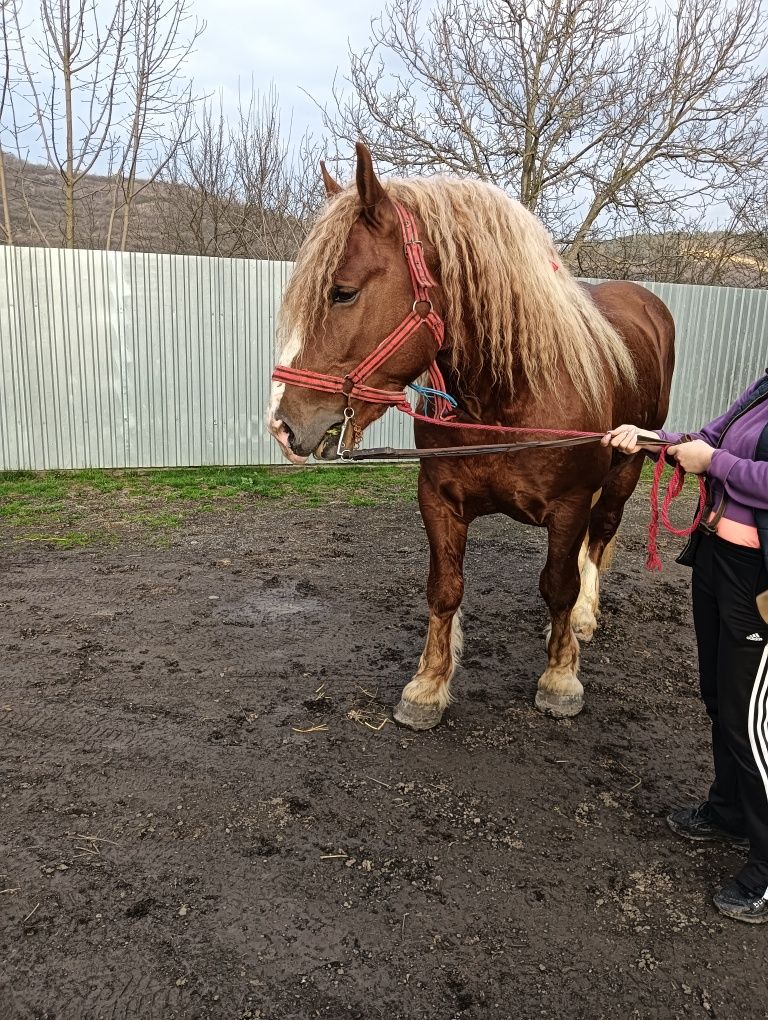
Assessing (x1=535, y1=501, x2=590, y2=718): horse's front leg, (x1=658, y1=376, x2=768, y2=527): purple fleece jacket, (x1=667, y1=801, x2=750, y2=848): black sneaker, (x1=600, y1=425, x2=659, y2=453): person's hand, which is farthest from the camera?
(x1=535, y1=501, x2=590, y2=718): horse's front leg

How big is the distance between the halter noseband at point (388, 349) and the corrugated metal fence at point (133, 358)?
6.49 meters

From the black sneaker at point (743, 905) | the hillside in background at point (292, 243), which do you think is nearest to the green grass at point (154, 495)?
the black sneaker at point (743, 905)

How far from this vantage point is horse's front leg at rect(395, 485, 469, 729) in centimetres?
299

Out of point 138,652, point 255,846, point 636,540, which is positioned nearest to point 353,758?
Result: point 255,846

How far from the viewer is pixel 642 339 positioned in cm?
389

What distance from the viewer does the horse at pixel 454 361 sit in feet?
7.32

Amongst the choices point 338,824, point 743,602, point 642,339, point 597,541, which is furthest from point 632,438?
point 597,541

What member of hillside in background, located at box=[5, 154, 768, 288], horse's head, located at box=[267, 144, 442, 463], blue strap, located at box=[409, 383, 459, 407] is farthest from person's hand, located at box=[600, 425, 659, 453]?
hillside in background, located at box=[5, 154, 768, 288]

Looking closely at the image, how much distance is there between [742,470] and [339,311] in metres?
1.31

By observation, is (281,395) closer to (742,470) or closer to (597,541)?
(742,470)

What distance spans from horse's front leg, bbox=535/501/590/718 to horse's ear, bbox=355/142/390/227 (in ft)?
4.86

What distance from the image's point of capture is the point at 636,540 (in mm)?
6227

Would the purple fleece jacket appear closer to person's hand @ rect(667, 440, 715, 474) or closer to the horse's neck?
person's hand @ rect(667, 440, 715, 474)

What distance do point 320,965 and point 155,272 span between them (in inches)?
307
